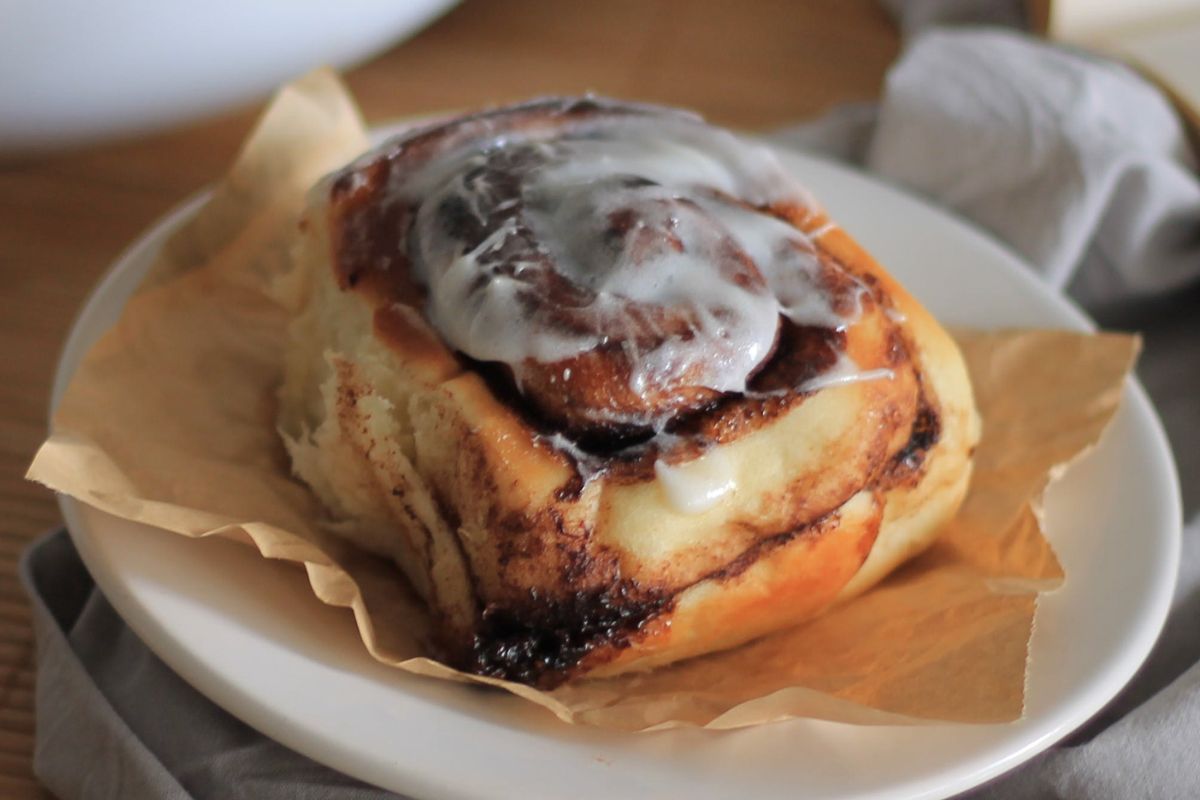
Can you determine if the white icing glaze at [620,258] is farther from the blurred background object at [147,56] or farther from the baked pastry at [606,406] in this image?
the blurred background object at [147,56]

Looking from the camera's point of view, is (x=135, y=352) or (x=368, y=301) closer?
(x=368, y=301)

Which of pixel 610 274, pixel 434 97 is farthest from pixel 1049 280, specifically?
pixel 434 97

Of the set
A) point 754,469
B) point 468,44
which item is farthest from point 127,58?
point 754,469

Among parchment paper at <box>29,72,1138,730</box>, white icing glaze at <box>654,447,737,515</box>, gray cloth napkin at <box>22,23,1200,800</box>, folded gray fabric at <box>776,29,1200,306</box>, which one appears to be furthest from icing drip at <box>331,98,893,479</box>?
folded gray fabric at <box>776,29,1200,306</box>

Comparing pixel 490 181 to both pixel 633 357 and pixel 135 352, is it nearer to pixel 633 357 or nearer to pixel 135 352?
pixel 633 357

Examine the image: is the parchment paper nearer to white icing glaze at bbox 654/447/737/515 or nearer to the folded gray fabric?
white icing glaze at bbox 654/447/737/515

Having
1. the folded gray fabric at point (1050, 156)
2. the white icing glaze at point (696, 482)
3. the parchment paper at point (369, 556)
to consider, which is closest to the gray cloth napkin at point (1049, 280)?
the folded gray fabric at point (1050, 156)
